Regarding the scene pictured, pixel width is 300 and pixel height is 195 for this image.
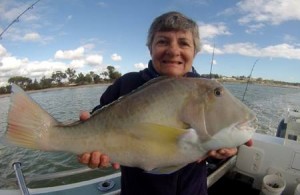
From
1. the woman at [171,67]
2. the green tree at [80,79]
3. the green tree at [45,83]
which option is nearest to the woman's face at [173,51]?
the woman at [171,67]

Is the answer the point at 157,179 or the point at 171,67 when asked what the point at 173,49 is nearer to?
the point at 171,67

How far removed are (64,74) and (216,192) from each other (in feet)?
262

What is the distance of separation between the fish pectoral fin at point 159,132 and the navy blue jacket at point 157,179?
1.76ft

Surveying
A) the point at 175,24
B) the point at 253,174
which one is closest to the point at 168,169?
the point at 175,24

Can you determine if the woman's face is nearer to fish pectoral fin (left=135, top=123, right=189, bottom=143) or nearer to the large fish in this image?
the large fish

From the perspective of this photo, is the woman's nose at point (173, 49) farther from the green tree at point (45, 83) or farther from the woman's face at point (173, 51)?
the green tree at point (45, 83)

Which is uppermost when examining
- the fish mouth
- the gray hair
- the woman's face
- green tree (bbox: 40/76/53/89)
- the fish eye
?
the gray hair

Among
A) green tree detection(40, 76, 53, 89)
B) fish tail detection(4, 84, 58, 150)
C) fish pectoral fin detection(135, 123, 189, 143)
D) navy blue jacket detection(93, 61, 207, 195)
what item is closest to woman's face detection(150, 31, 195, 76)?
navy blue jacket detection(93, 61, 207, 195)

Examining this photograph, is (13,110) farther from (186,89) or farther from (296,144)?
(296,144)

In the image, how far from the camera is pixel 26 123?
1.58 meters

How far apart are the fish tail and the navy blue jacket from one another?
0.80 m

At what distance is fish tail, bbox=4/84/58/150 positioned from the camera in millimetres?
1539

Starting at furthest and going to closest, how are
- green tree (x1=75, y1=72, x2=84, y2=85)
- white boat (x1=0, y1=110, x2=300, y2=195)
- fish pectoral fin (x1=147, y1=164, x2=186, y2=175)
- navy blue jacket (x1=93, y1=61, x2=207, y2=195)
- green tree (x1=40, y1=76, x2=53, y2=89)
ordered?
green tree (x1=75, y1=72, x2=84, y2=85) → green tree (x1=40, y1=76, x2=53, y2=89) → white boat (x1=0, y1=110, x2=300, y2=195) → navy blue jacket (x1=93, y1=61, x2=207, y2=195) → fish pectoral fin (x1=147, y1=164, x2=186, y2=175)

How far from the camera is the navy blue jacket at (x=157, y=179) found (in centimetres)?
209
